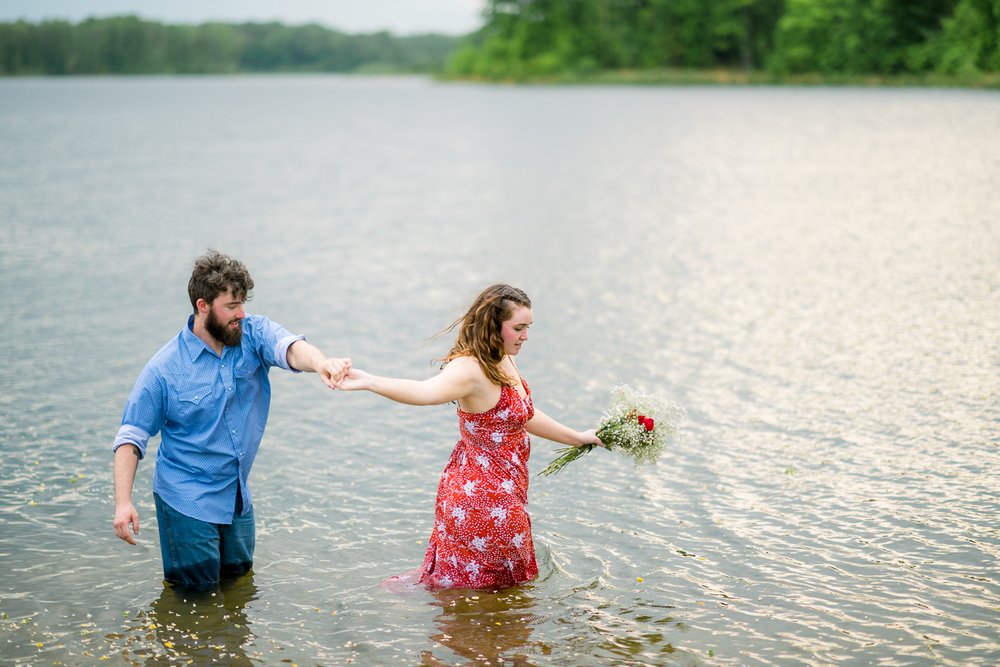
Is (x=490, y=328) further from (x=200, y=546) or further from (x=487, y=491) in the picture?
(x=200, y=546)

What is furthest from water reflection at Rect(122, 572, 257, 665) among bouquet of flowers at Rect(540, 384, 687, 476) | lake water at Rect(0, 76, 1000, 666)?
bouquet of flowers at Rect(540, 384, 687, 476)

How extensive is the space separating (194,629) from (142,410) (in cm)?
164

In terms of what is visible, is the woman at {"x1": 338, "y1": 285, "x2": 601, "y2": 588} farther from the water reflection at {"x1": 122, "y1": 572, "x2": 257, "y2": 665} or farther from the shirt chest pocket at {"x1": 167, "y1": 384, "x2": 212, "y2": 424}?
the water reflection at {"x1": 122, "y1": 572, "x2": 257, "y2": 665}

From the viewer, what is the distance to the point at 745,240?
25.2 metres

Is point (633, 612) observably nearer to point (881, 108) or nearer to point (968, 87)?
point (881, 108)

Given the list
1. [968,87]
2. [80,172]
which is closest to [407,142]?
[80,172]

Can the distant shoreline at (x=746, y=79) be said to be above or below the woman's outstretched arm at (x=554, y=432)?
above

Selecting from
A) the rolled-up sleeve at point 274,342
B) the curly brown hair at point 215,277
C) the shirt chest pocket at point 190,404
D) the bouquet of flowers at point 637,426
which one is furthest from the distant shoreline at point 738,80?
the shirt chest pocket at point 190,404

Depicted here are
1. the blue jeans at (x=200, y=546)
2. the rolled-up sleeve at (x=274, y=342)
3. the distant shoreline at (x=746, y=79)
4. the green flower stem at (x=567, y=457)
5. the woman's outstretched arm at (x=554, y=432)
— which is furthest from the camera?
the distant shoreline at (x=746, y=79)

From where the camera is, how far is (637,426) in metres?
7.56

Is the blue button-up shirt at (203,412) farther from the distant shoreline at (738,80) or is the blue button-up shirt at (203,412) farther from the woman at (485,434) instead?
the distant shoreline at (738,80)

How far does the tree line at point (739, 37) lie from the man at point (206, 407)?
93071mm

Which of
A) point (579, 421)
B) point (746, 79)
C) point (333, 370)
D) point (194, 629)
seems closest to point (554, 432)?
point (333, 370)

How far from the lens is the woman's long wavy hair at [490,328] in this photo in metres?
6.74
